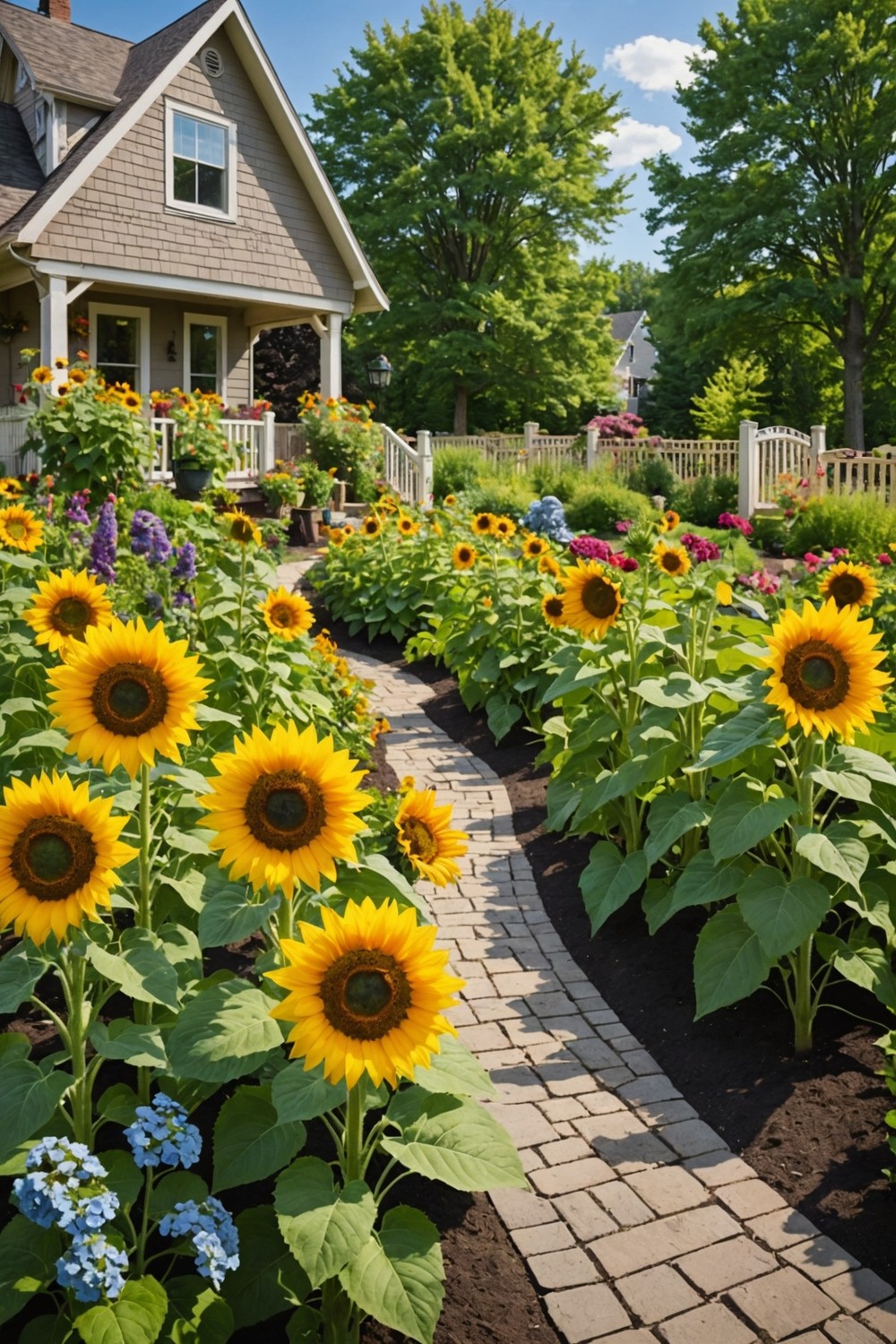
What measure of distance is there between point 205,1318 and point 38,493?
8022 millimetres

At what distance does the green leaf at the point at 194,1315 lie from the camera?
6.48 ft

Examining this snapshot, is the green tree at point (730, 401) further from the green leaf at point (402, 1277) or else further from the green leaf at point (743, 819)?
the green leaf at point (402, 1277)

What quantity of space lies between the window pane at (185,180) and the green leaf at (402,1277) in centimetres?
1607

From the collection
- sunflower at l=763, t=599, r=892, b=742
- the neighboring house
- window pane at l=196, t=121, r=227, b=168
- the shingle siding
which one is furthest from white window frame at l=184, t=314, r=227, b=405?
the neighboring house

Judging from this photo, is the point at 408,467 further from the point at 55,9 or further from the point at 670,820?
the point at 670,820

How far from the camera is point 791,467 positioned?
18.7 metres

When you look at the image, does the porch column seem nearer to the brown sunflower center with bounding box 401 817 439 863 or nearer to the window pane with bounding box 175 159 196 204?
the window pane with bounding box 175 159 196 204

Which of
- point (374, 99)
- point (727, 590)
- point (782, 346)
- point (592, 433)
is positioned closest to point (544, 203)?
point (374, 99)

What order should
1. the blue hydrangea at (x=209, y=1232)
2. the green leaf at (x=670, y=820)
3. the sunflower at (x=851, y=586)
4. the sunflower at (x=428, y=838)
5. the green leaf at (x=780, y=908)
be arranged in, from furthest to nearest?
the sunflower at (x=851, y=586), the green leaf at (x=670, y=820), the green leaf at (x=780, y=908), the sunflower at (x=428, y=838), the blue hydrangea at (x=209, y=1232)

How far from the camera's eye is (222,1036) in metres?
2.16

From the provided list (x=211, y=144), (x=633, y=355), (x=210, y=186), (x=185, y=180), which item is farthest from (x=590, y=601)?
(x=633, y=355)

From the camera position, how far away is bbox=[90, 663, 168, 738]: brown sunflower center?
225 centimetres

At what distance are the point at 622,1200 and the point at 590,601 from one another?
78.4 inches

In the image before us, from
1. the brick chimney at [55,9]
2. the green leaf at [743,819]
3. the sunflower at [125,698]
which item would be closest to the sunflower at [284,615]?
the green leaf at [743,819]
